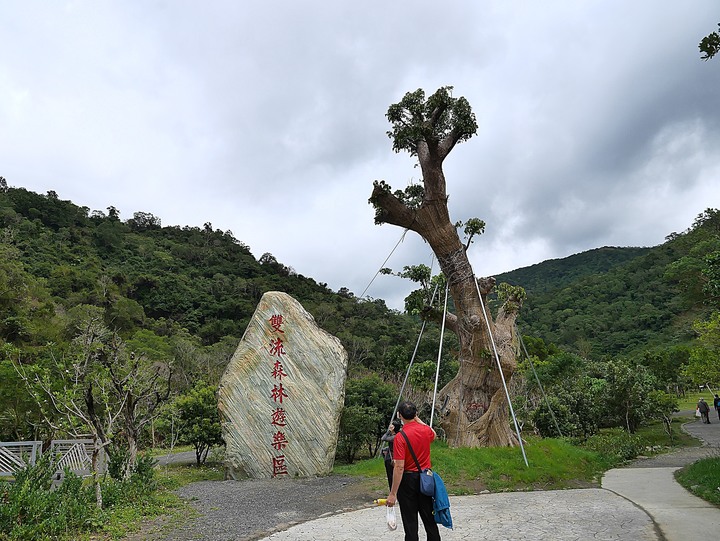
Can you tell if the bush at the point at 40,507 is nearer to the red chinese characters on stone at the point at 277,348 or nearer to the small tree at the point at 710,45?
the red chinese characters on stone at the point at 277,348

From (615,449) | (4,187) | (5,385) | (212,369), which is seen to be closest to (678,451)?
(615,449)

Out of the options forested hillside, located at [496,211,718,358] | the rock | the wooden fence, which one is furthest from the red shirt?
forested hillside, located at [496,211,718,358]

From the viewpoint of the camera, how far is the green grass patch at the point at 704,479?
599 centimetres

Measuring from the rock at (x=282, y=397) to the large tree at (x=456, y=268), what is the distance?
8.77 feet

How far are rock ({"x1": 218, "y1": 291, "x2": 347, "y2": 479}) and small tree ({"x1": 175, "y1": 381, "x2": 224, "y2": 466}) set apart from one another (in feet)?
6.50

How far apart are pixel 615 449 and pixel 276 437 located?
318 inches

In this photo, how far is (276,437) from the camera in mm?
9320

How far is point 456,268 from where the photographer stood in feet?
34.3

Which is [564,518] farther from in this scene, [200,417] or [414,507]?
[200,417]

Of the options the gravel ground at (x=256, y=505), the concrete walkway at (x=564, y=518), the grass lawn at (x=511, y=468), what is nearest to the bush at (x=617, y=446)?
the grass lawn at (x=511, y=468)

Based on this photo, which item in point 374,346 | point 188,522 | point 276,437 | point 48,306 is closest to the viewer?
point 188,522

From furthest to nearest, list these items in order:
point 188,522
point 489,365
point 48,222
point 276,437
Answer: point 48,222, point 489,365, point 276,437, point 188,522

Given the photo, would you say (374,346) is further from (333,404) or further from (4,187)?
(4,187)

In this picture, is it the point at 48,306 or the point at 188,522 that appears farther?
the point at 48,306
